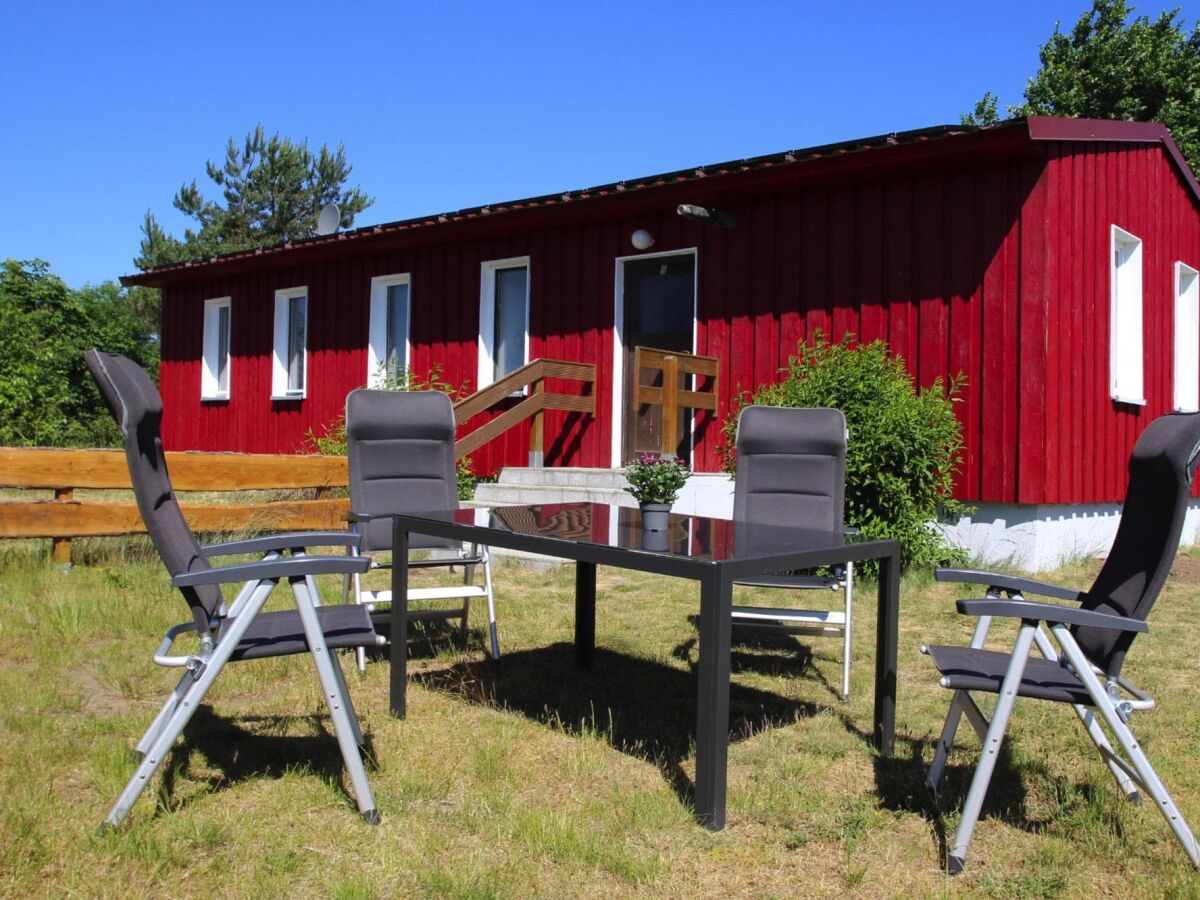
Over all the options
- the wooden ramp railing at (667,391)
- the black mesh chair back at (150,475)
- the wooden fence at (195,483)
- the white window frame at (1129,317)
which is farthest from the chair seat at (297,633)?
the white window frame at (1129,317)

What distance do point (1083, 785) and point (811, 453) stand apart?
6.99 feet

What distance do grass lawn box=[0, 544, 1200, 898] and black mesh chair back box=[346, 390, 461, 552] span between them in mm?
753

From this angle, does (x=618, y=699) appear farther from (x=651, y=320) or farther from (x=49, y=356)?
(x=49, y=356)

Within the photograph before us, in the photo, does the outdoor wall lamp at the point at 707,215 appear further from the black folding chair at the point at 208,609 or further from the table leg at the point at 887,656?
the black folding chair at the point at 208,609

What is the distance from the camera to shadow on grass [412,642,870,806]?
11.5 feet

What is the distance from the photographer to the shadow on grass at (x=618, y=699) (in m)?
3.51

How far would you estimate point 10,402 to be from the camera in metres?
16.6

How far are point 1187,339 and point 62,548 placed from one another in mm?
9908

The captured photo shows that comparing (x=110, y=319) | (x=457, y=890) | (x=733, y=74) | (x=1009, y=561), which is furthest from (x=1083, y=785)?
(x=110, y=319)

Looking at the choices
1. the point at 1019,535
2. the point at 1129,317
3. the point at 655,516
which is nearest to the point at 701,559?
the point at 655,516

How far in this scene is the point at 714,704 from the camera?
2.70m

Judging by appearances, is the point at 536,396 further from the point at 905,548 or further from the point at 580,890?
the point at 580,890

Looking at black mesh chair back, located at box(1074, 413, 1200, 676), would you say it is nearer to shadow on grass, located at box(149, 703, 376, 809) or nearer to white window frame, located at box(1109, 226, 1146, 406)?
shadow on grass, located at box(149, 703, 376, 809)

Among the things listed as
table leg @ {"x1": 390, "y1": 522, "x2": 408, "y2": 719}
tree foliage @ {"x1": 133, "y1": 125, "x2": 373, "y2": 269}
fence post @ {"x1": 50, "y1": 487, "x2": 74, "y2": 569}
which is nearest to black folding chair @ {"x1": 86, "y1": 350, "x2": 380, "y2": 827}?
table leg @ {"x1": 390, "y1": 522, "x2": 408, "y2": 719}
